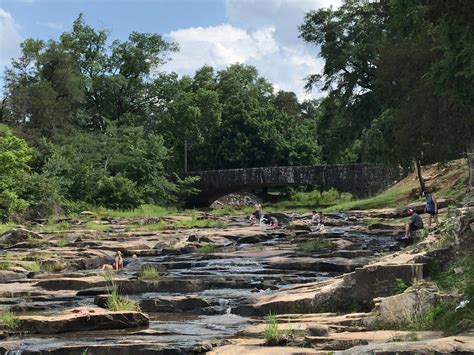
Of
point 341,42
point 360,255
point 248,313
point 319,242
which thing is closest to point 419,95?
point 319,242

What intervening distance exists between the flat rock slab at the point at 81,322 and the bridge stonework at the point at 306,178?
52.6 m

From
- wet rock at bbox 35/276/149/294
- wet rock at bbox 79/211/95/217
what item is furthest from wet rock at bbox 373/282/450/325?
wet rock at bbox 79/211/95/217

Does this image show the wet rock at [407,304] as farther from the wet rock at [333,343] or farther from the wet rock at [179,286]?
the wet rock at [179,286]

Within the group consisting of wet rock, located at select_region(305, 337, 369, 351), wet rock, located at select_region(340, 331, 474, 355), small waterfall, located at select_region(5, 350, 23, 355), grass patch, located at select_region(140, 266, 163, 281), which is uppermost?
wet rock, located at select_region(340, 331, 474, 355)

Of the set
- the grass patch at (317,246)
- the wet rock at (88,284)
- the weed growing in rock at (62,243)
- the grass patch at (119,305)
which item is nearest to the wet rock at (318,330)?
the grass patch at (119,305)

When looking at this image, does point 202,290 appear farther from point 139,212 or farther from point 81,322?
point 139,212

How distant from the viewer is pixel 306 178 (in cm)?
6838

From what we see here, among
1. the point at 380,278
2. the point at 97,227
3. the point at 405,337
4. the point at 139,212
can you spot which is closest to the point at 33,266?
the point at 380,278

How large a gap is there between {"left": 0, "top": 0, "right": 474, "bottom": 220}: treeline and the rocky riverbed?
6228mm

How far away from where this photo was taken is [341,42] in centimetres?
5078

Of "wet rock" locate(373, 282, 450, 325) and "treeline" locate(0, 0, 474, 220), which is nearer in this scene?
"wet rock" locate(373, 282, 450, 325)

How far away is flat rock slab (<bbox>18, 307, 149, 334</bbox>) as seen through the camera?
11.2 m

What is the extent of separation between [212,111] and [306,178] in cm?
1696

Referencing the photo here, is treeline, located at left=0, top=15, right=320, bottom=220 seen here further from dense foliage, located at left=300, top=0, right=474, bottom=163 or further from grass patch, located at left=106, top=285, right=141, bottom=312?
grass patch, located at left=106, top=285, right=141, bottom=312
